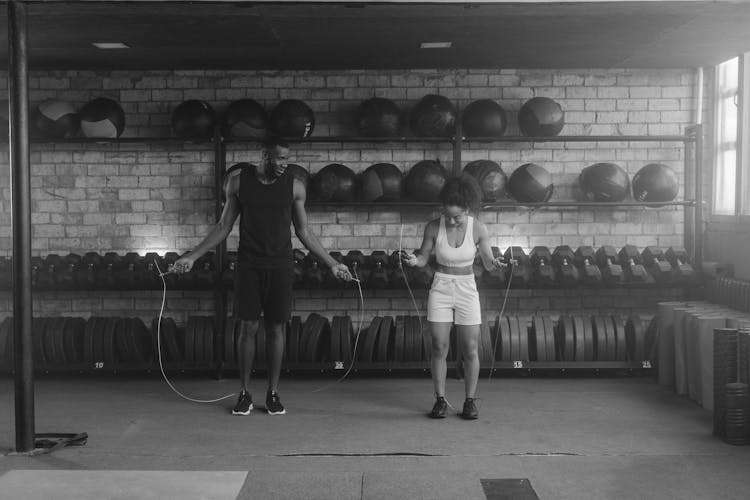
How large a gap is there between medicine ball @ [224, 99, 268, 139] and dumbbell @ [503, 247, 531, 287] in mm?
1786

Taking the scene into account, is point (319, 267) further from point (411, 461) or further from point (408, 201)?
point (411, 461)

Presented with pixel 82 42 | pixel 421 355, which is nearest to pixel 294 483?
pixel 421 355

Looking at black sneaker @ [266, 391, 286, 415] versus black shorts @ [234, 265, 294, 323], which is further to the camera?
black sneaker @ [266, 391, 286, 415]

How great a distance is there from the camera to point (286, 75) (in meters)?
5.65

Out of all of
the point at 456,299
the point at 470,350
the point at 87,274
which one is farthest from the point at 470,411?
the point at 87,274

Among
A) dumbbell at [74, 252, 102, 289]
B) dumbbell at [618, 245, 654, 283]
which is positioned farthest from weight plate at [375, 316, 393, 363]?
dumbbell at [74, 252, 102, 289]

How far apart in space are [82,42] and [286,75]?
4.65ft

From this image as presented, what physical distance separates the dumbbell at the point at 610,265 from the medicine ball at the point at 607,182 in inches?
13.2

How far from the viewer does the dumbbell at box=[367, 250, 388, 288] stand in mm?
5086

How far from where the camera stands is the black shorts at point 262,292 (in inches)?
158

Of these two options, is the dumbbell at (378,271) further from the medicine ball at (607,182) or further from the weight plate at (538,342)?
the medicine ball at (607,182)

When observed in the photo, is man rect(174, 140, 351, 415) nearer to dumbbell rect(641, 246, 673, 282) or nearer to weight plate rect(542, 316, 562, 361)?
weight plate rect(542, 316, 562, 361)

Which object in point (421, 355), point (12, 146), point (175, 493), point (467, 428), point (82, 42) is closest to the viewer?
point (175, 493)

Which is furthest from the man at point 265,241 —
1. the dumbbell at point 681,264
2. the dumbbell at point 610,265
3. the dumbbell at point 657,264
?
the dumbbell at point 681,264
